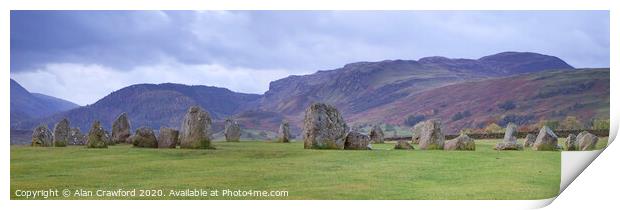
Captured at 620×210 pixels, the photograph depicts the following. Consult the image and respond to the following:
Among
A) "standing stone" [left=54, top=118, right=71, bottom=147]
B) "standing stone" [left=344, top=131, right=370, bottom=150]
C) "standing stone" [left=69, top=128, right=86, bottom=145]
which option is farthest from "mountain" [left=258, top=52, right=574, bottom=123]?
"standing stone" [left=54, top=118, right=71, bottom=147]

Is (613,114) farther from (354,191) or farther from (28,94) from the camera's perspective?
(28,94)

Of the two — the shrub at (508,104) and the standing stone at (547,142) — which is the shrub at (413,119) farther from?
the standing stone at (547,142)

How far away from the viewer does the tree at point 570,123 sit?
3173cm

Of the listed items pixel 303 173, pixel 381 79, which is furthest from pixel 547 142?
pixel 303 173

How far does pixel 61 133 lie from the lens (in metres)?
31.5

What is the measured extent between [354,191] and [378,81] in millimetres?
14058

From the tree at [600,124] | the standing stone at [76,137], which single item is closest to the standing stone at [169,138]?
the standing stone at [76,137]

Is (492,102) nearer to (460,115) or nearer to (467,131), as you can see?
(460,115)

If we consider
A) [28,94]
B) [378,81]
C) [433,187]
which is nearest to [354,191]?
[433,187]

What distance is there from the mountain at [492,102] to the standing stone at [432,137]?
2760 millimetres

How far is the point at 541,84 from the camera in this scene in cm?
3494

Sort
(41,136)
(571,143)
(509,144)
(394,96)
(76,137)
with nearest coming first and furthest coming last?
(571,143)
(509,144)
(41,136)
(76,137)
(394,96)

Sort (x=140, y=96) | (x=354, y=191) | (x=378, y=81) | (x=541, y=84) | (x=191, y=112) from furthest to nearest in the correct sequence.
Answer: (x=378, y=81) < (x=541, y=84) < (x=140, y=96) < (x=191, y=112) < (x=354, y=191)

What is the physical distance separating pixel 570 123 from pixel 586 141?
12.1 feet
